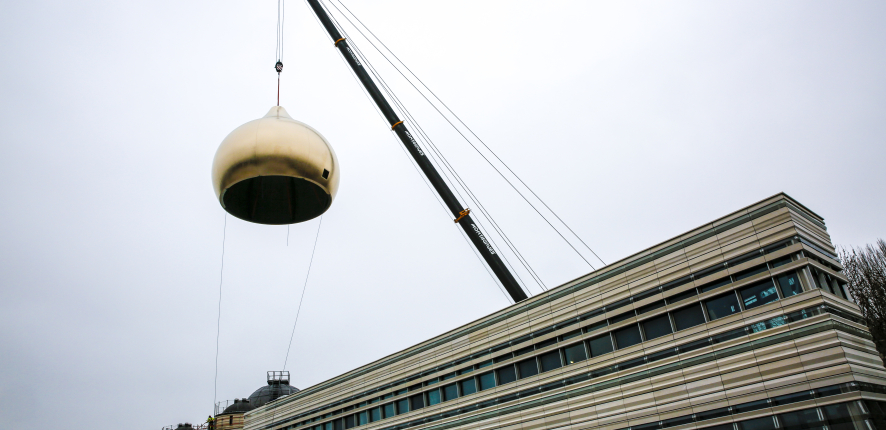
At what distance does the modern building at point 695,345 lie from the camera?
50.6 ft

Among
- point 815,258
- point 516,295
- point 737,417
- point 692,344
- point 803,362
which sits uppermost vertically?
point 516,295

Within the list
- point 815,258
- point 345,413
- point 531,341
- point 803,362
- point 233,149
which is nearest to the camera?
point 233,149

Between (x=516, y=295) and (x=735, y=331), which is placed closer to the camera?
(x=735, y=331)

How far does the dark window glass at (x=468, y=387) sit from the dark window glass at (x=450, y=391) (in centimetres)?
43

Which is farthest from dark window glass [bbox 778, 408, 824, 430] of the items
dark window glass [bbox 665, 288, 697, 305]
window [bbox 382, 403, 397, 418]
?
window [bbox 382, 403, 397, 418]

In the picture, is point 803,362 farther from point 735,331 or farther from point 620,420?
point 620,420

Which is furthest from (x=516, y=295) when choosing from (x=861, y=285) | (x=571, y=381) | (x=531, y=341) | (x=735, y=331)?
(x=861, y=285)

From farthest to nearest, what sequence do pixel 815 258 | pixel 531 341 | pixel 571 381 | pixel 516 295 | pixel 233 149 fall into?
1. pixel 516 295
2. pixel 531 341
3. pixel 571 381
4. pixel 815 258
5. pixel 233 149

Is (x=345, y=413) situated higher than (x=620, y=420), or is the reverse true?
(x=345, y=413)

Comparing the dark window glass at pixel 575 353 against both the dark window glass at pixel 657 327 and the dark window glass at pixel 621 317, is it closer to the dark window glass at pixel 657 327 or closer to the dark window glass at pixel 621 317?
the dark window glass at pixel 621 317

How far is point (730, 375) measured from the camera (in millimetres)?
16797

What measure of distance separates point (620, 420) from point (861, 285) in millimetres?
35690

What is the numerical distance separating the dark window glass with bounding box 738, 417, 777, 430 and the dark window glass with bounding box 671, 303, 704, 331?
3148mm

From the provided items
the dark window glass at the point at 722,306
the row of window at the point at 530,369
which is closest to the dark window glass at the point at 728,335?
the row of window at the point at 530,369
